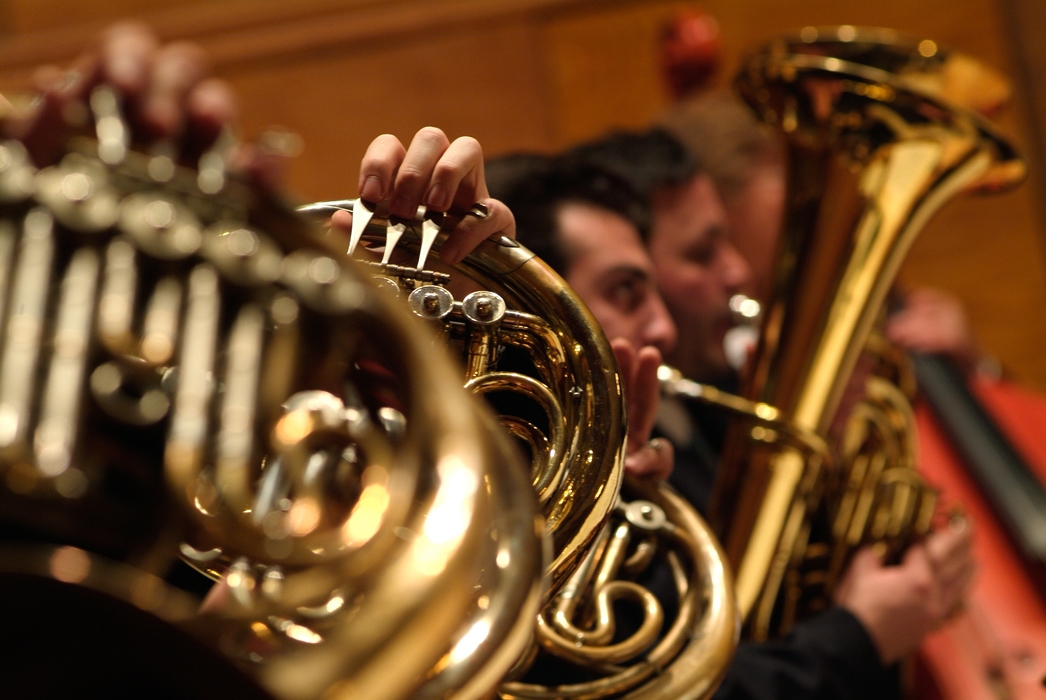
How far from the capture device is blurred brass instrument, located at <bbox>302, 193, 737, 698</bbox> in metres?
0.65

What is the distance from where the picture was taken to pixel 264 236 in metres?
0.45

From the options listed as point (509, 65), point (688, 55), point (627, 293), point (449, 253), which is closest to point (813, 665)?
point (627, 293)

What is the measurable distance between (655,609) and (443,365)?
0.40 meters

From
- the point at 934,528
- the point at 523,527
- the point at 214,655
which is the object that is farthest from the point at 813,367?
the point at 214,655

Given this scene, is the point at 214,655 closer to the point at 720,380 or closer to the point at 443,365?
the point at 443,365

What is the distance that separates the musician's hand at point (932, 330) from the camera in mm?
2042

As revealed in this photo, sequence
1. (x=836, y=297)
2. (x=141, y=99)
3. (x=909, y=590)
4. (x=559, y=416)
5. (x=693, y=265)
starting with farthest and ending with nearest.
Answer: (x=693, y=265), (x=836, y=297), (x=909, y=590), (x=559, y=416), (x=141, y=99)

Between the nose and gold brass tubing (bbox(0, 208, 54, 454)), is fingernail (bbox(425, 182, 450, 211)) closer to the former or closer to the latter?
gold brass tubing (bbox(0, 208, 54, 454))

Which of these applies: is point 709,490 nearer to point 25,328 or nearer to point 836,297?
point 836,297

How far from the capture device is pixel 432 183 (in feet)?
2.23

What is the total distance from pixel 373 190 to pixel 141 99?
0.56 feet

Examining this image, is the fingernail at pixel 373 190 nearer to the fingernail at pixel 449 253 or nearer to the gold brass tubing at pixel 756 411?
the fingernail at pixel 449 253

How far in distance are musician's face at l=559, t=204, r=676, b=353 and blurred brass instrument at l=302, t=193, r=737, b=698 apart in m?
0.46

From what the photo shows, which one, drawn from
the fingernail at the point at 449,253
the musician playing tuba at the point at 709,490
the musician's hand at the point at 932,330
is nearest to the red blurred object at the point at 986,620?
the musician playing tuba at the point at 709,490
